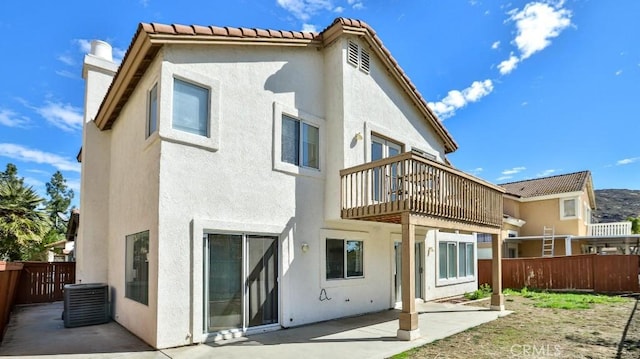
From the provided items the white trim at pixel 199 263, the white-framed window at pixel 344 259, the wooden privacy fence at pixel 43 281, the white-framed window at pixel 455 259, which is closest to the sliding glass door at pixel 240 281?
the white trim at pixel 199 263

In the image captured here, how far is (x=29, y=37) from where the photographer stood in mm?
13133

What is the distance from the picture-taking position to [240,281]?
8.12 m

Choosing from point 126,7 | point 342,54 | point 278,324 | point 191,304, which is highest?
point 126,7

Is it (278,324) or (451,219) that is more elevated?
(451,219)

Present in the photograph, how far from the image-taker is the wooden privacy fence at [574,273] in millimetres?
17219

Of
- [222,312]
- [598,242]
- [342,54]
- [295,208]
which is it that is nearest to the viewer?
[222,312]

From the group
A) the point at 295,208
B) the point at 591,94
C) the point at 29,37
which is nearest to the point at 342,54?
the point at 295,208

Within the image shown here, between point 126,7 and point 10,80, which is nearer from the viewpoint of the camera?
point 126,7

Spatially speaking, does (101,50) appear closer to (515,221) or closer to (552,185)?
(515,221)

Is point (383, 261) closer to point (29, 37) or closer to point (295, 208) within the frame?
point (295, 208)

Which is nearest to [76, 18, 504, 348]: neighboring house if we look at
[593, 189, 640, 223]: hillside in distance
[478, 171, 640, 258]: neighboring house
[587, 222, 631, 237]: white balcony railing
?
[478, 171, 640, 258]: neighboring house

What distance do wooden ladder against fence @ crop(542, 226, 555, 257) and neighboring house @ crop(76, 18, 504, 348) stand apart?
1615cm

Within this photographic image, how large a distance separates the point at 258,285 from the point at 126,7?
765 cm

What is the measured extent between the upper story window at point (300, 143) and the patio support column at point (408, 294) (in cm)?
291
